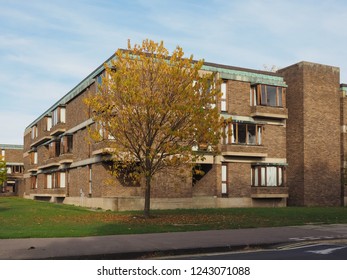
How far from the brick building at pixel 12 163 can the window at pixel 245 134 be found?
6460cm

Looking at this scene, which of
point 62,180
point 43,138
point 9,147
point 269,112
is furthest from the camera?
point 9,147

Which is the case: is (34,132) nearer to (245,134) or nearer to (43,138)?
(43,138)

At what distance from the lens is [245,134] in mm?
40125

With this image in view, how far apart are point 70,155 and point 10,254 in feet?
115

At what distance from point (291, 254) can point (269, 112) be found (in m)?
29.0

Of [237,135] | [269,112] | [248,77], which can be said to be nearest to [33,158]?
[237,135]

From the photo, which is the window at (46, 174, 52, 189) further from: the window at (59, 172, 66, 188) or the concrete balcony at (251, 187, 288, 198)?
the concrete balcony at (251, 187, 288, 198)

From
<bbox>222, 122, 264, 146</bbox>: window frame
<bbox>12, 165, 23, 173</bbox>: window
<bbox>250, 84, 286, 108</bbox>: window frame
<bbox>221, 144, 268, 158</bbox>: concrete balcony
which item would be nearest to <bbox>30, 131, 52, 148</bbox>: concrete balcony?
<bbox>222, 122, 264, 146</bbox>: window frame

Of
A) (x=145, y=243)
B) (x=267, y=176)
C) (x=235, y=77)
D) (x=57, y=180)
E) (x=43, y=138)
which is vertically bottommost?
(x=145, y=243)

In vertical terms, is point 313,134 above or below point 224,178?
above

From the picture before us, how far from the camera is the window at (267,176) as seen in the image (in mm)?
40531

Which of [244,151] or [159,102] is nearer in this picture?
[159,102]
